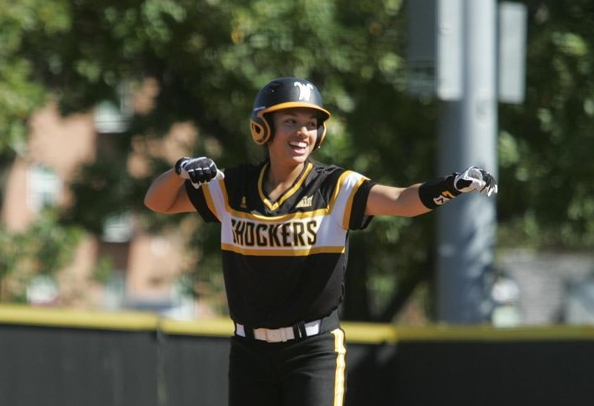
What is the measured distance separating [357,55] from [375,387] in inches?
200

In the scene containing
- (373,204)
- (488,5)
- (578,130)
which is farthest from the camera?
(578,130)

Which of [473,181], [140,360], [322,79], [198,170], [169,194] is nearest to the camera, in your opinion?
[473,181]

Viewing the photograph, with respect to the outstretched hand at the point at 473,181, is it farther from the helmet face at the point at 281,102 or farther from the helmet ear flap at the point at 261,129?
the helmet ear flap at the point at 261,129

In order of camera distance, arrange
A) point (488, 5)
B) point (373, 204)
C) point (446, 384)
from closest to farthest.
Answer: point (373, 204)
point (446, 384)
point (488, 5)

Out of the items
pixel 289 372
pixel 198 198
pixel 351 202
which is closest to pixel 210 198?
pixel 198 198

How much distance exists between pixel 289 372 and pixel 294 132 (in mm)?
964

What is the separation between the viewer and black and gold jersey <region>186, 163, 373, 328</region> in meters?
5.46

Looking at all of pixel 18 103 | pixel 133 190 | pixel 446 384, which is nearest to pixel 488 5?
pixel 446 384

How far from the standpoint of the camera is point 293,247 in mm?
5457

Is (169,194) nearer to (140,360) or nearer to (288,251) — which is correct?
(288,251)

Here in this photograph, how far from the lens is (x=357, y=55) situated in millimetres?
12828

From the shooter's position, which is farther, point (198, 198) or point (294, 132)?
point (198, 198)

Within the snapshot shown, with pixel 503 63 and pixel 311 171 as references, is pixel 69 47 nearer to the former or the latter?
pixel 503 63

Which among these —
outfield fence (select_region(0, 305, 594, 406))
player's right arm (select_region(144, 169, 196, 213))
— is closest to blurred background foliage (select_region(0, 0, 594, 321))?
outfield fence (select_region(0, 305, 594, 406))
